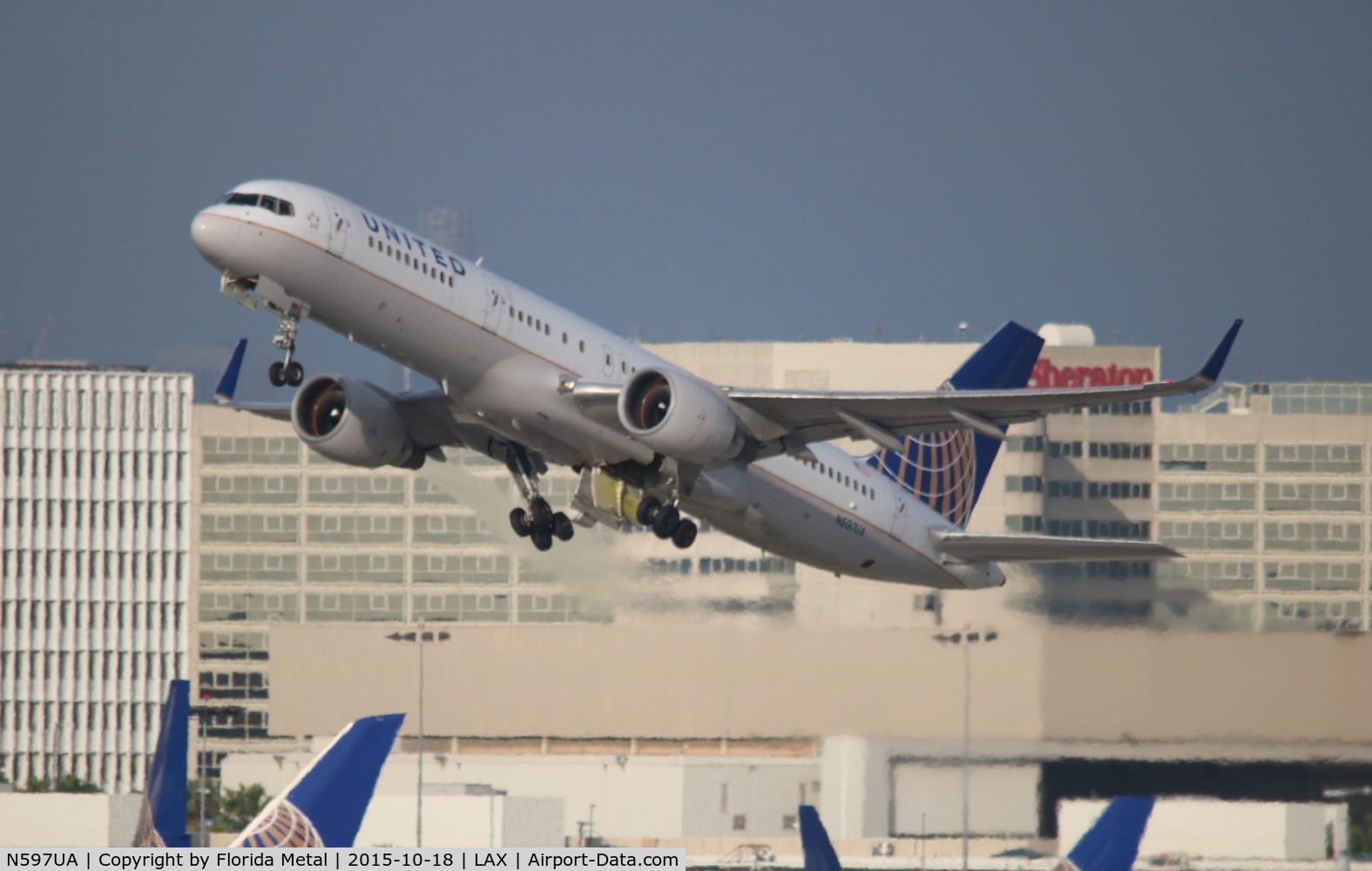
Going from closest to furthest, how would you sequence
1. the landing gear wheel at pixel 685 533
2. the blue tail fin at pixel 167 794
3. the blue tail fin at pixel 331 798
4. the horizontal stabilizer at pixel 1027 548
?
the blue tail fin at pixel 331 798 → the blue tail fin at pixel 167 794 → the landing gear wheel at pixel 685 533 → the horizontal stabilizer at pixel 1027 548

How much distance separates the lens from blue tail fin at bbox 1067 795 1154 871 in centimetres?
3123

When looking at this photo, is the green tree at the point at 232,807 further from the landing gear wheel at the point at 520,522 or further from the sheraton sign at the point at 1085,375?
the sheraton sign at the point at 1085,375

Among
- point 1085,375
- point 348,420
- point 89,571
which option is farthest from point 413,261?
point 1085,375

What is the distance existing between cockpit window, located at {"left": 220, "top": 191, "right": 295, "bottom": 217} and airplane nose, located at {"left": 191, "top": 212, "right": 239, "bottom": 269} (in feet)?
1.92

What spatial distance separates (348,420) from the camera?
123ft

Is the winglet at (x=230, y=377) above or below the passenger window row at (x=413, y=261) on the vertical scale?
below

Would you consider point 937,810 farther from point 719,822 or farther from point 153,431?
point 153,431

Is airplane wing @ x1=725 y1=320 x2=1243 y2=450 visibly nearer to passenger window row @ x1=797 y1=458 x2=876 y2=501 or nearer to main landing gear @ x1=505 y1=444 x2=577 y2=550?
passenger window row @ x1=797 y1=458 x2=876 y2=501

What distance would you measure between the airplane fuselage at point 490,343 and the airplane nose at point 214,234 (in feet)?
0.06

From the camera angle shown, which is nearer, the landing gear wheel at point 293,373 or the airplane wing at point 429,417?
the landing gear wheel at point 293,373

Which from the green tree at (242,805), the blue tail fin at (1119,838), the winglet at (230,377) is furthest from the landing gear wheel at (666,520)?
the green tree at (242,805)

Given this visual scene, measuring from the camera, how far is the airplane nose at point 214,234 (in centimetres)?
3122
